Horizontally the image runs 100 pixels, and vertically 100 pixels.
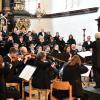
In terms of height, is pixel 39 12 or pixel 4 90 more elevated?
pixel 39 12

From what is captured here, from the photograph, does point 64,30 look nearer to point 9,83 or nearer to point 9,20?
point 9,20

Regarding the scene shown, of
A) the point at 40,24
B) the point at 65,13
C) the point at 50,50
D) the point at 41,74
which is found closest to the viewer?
the point at 41,74

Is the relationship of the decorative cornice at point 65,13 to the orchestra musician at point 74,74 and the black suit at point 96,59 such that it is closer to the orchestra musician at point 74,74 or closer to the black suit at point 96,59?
the orchestra musician at point 74,74

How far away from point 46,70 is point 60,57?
2.75m

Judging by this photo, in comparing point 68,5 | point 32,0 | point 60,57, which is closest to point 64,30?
point 68,5

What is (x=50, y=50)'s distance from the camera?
15.1 metres

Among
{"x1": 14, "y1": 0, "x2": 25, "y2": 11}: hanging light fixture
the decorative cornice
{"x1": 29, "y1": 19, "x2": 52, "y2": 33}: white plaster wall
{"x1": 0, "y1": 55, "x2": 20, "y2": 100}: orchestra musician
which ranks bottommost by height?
{"x1": 0, "y1": 55, "x2": 20, "y2": 100}: orchestra musician

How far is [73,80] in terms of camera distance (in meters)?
9.45

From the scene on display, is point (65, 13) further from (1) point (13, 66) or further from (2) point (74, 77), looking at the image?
(2) point (74, 77)

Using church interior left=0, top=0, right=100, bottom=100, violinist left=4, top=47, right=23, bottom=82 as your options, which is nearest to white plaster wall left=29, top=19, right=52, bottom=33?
church interior left=0, top=0, right=100, bottom=100

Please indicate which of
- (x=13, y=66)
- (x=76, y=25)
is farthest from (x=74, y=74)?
(x=76, y=25)

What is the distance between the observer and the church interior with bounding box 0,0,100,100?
896 cm

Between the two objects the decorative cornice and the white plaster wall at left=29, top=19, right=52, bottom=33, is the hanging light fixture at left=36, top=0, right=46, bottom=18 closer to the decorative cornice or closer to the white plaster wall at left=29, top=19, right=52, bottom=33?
the decorative cornice

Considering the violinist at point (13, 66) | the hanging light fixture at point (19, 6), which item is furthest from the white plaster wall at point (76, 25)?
the violinist at point (13, 66)
